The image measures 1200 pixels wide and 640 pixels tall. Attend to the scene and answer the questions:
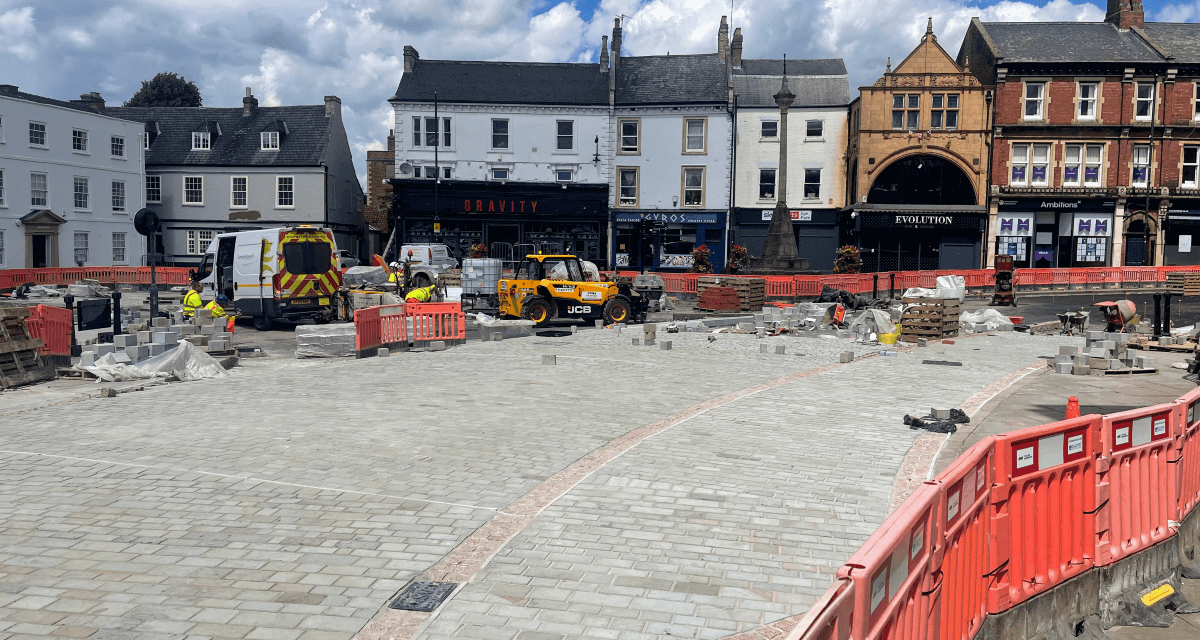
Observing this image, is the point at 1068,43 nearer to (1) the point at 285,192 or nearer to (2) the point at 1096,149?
(2) the point at 1096,149

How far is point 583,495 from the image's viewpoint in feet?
24.1

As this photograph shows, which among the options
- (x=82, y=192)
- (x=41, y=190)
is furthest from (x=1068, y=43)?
(x=41, y=190)

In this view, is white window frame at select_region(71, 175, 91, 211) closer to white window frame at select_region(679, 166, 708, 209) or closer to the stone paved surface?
white window frame at select_region(679, 166, 708, 209)

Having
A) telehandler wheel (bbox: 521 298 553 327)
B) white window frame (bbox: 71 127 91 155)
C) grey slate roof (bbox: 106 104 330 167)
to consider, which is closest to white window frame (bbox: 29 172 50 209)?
white window frame (bbox: 71 127 91 155)

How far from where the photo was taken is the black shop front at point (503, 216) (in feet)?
146

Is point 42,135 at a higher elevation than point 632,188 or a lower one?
higher

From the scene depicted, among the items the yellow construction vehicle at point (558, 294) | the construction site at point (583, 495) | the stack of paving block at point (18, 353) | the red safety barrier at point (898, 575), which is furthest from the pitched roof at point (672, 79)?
the red safety barrier at point (898, 575)

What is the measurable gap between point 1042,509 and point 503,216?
40585 mm

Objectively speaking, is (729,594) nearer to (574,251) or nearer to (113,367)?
(113,367)

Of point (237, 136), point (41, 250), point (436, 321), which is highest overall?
point (237, 136)

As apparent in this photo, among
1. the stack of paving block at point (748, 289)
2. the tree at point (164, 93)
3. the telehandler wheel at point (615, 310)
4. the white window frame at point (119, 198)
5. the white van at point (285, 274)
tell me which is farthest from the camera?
the tree at point (164, 93)

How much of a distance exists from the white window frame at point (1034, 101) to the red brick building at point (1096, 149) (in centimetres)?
5

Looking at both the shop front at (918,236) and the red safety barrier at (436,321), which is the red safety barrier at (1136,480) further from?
the shop front at (918,236)

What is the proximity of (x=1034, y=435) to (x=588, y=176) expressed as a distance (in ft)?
134
